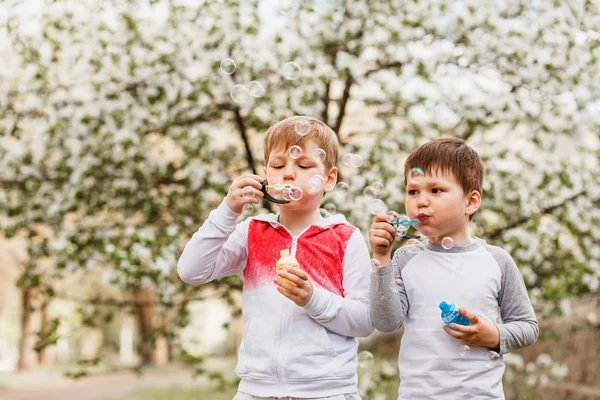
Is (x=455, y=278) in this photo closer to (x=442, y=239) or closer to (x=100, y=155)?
(x=442, y=239)

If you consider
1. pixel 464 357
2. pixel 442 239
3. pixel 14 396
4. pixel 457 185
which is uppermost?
pixel 457 185

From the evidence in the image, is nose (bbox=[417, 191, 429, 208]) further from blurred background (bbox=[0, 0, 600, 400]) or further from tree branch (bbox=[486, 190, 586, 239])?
tree branch (bbox=[486, 190, 586, 239])

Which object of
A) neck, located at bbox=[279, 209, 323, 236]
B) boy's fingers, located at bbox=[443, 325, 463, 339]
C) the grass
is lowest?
the grass

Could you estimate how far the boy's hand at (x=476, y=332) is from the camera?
2.40 m

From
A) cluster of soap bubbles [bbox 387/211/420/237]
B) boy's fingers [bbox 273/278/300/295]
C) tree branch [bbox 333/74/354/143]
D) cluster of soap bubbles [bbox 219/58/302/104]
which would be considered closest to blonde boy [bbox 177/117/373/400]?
boy's fingers [bbox 273/278/300/295]

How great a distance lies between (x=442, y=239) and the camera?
8.64ft

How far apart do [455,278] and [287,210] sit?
68 cm

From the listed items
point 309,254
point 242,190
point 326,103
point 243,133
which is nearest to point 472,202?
point 309,254

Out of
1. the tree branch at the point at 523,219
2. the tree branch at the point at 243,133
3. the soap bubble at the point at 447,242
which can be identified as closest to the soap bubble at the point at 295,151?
the soap bubble at the point at 447,242

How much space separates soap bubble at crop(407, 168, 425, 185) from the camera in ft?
8.39

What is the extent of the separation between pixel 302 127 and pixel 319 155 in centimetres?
15

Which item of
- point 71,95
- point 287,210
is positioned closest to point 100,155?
point 71,95

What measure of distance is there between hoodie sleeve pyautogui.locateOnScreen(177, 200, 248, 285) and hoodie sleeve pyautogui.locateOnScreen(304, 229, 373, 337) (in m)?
0.42

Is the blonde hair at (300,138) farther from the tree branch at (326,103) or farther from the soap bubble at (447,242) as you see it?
the tree branch at (326,103)
